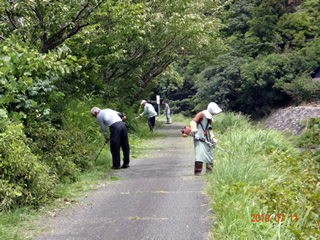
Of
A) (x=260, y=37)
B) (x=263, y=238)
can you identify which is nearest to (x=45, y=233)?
(x=263, y=238)

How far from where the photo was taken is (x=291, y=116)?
48469mm

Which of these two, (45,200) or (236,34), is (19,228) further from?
(236,34)

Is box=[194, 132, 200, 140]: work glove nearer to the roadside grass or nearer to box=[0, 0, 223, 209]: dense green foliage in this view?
the roadside grass

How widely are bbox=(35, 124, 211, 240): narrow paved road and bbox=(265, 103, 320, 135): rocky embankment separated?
34705mm

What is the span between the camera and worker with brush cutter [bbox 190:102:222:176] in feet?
34.7

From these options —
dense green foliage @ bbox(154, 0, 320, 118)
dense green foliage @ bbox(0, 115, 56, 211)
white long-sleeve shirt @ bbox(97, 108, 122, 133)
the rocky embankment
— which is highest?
dense green foliage @ bbox(154, 0, 320, 118)

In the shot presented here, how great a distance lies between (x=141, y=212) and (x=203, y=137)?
398 cm

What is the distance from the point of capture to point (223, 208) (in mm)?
6355

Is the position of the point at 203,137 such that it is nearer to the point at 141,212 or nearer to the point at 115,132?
the point at 115,132

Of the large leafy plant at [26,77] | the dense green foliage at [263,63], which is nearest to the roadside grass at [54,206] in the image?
the large leafy plant at [26,77]

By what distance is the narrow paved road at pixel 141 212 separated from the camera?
238 inches

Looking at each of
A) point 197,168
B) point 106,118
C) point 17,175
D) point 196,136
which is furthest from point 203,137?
point 17,175

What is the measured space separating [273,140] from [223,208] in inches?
327
